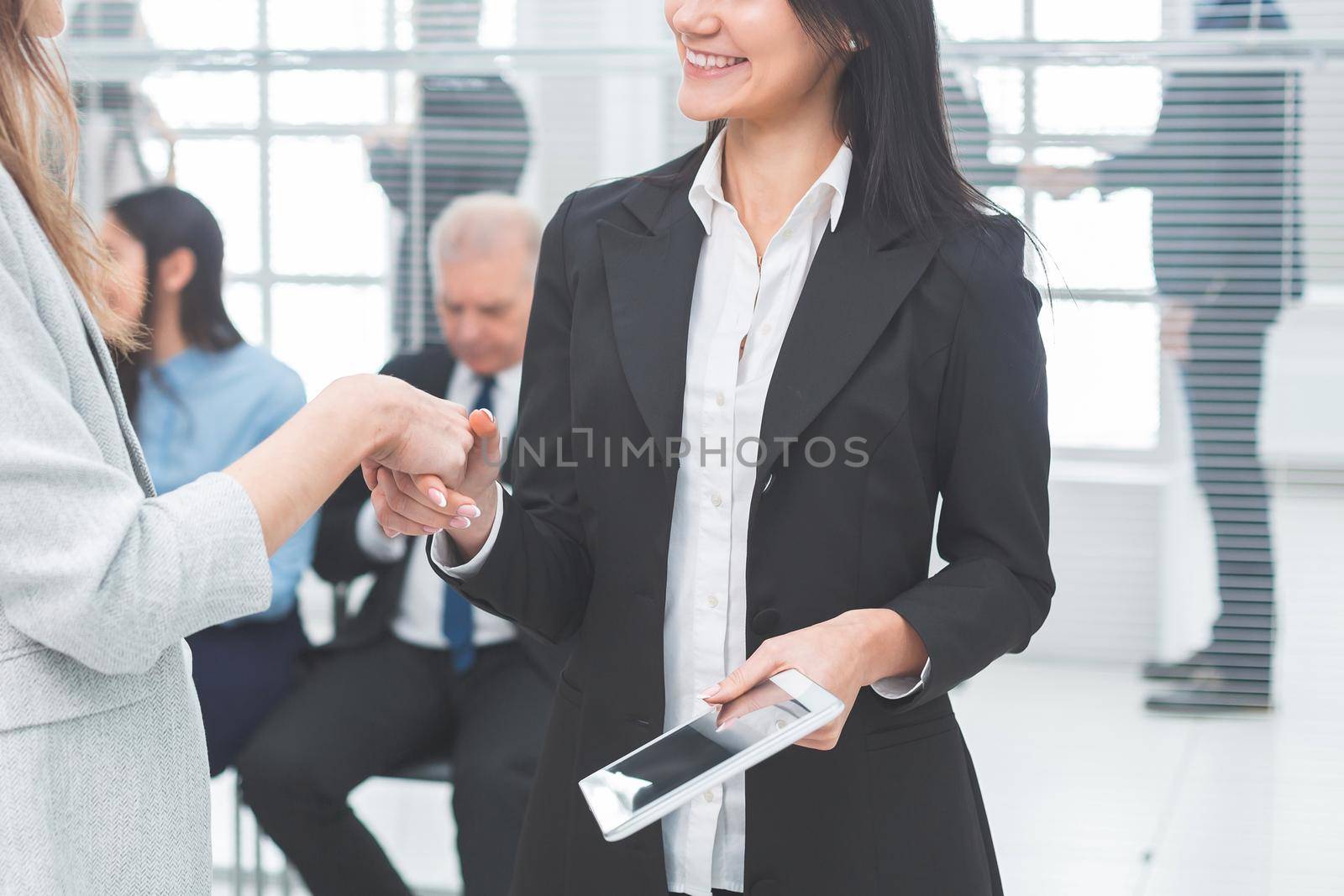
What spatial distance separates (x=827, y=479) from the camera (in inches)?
44.1

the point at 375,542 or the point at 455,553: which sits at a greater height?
the point at 455,553

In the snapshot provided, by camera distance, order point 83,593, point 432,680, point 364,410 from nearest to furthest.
Answer: point 83,593, point 364,410, point 432,680

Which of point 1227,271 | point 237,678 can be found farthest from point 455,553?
point 1227,271

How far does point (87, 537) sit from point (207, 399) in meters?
1.73

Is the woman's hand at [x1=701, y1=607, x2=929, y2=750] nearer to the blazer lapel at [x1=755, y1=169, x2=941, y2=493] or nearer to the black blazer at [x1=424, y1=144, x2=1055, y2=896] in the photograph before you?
the black blazer at [x1=424, y1=144, x2=1055, y2=896]

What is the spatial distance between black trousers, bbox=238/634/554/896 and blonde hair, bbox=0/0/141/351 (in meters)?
1.25

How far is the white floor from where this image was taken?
2.65 meters

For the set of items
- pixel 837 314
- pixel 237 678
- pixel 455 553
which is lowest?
pixel 237 678

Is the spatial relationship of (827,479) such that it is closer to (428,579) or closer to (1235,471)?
(428,579)

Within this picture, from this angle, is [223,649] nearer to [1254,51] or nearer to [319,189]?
[319,189]

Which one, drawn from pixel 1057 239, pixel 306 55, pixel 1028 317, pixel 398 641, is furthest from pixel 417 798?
pixel 1028 317

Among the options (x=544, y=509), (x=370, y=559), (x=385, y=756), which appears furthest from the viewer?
(x=370, y=559)

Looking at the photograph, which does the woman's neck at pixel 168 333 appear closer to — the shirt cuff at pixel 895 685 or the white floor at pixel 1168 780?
the white floor at pixel 1168 780

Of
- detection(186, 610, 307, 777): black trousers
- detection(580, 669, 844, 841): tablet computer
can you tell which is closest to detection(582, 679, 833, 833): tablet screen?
detection(580, 669, 844, 841): tablet computer
